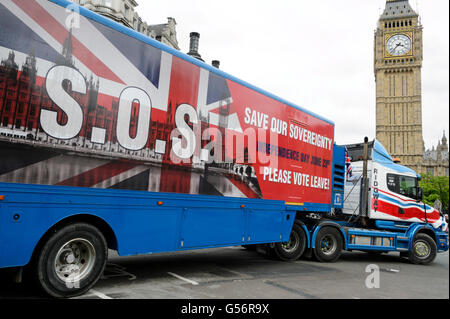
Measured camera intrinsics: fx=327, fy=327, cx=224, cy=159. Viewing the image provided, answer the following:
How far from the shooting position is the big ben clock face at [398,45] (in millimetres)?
93188

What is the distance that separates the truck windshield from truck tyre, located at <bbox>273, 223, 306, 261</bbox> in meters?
3.74

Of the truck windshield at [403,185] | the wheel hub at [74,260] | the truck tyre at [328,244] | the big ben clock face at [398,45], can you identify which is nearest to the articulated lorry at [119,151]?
the wheel hub at [74,260]

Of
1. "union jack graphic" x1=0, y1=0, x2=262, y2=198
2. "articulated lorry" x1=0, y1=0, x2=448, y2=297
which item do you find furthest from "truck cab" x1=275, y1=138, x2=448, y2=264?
"union jack graphic" x1=0, y1=0, x2=262, y2=198

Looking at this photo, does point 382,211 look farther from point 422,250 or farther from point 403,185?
point 422,250

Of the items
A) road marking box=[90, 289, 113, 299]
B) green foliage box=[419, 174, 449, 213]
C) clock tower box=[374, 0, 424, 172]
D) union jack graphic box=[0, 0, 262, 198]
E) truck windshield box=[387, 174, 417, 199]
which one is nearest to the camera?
union jack graphic box=[0, 0, 262, 198]

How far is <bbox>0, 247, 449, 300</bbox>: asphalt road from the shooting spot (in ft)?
16.8

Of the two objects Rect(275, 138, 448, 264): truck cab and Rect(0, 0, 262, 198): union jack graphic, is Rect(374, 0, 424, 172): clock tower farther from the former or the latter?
Rect(0, 0, 262, 198): union jack graphic

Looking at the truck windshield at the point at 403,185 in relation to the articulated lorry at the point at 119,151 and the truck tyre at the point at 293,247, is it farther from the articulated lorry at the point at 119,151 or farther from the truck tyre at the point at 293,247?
the articulated lorry at the point at 119,151

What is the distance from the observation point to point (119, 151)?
4.65 m

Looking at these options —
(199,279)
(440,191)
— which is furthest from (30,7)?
(440,191)
